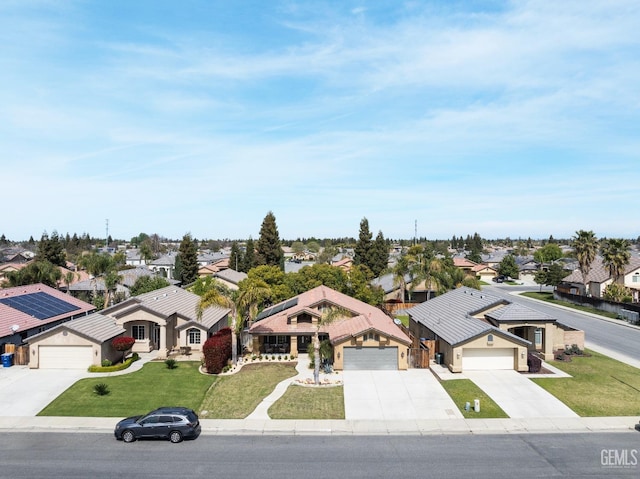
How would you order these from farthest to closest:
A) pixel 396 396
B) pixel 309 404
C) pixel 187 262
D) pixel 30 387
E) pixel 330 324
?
pixel 187 262 < pixel 330 324 < pixel 30 387 < pixel 396 396 < pixel 309 404

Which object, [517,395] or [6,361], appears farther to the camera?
[6,361]

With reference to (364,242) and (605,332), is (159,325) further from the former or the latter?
(364,242)

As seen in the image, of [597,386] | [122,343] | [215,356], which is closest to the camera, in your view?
[597,386]

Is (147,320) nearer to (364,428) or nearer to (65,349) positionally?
(65,349)

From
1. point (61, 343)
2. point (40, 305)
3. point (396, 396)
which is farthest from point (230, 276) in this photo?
point (396, 396)

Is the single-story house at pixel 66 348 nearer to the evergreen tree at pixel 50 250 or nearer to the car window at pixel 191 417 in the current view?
the car window at pixel 191 417

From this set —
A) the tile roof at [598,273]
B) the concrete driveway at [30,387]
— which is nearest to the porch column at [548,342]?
the concrete driveway at [30,387]
